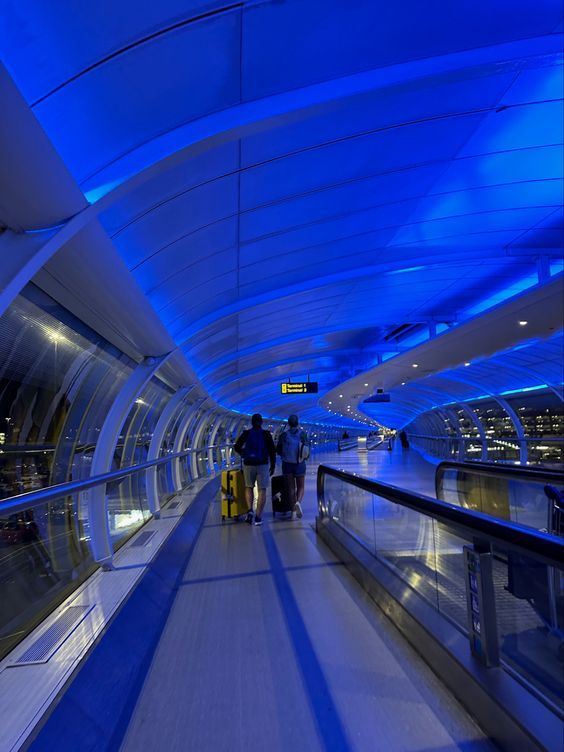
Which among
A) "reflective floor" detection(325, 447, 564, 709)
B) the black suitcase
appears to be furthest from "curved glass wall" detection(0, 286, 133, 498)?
"reflective floor" detection(325, 447, 564, 709)

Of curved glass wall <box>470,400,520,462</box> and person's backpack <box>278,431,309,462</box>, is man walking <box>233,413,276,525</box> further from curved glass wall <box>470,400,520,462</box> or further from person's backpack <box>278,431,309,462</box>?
curved glass wall <box>470,400,520,462</box>

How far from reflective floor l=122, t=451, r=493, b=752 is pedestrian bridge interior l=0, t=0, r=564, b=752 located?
0.02m

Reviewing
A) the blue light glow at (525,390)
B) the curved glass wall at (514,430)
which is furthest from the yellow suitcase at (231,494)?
the blue light glow at (525,390)

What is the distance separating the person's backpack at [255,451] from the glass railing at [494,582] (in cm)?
356

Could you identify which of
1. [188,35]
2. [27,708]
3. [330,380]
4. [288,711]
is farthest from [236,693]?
[330,380]

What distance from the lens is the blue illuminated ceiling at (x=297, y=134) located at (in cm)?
279

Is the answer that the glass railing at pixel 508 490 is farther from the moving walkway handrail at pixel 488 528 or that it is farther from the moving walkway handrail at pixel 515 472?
the moving walkway handrail at pixel 488 528

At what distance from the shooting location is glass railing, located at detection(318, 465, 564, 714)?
167 cm

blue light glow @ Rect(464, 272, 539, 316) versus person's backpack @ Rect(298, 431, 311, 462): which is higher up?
blue light glow @ Rect(464, 272, 539, 316)

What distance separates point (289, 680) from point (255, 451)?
14.4 ft

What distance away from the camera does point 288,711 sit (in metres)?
2.11

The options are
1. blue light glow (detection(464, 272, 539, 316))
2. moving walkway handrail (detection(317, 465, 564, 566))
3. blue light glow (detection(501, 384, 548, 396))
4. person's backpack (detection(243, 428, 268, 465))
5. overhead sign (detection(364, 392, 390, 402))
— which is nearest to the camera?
moving walkway handrail (detection(317, 465, 564, 566))

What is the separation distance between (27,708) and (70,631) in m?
0.71

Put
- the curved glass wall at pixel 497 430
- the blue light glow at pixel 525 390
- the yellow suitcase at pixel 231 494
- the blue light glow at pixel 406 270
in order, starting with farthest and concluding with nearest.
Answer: the blue light glow at pixel 525 390
the curved glass wall at pixel 497 430
the blue light glow at pixel 406 270
the yellow suitcase at pixel 231 494
